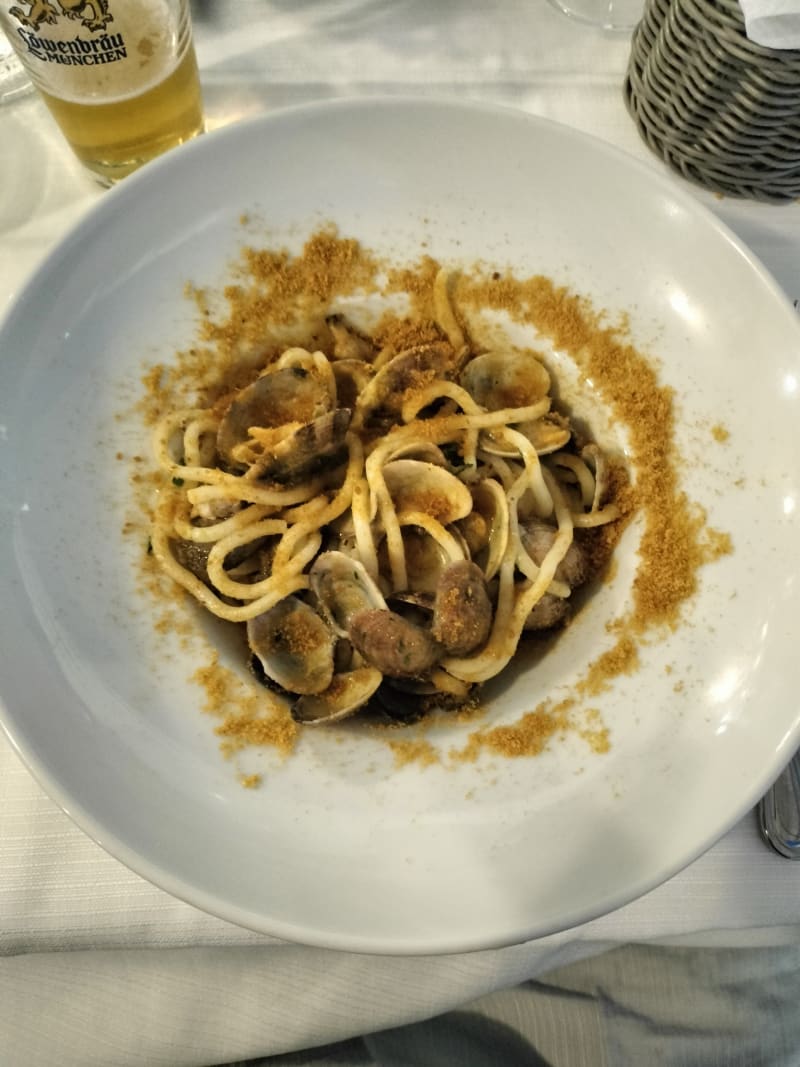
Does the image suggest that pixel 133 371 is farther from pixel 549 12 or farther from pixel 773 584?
pixel 549 12

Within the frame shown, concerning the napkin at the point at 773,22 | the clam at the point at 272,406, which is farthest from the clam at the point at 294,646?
the napkin at the point at 773,22

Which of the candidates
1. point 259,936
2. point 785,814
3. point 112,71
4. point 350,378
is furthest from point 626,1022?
point 112,71

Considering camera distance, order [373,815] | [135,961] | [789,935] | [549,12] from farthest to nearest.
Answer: [549,12] < [135,961] < [789,935] < [373,815]

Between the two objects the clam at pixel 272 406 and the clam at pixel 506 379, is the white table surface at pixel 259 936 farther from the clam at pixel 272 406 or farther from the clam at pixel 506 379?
the clam at pixel 506 379

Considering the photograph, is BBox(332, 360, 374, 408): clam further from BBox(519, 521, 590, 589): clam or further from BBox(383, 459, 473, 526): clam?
BBox(519, 521, 590, 589): clam

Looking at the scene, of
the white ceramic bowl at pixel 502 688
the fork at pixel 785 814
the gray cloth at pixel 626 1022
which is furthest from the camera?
the gray cloth at pixel 626 1022

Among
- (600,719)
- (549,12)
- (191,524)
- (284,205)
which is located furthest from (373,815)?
(549,12)

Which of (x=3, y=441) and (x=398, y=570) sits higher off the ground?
(x=3, y=441)
